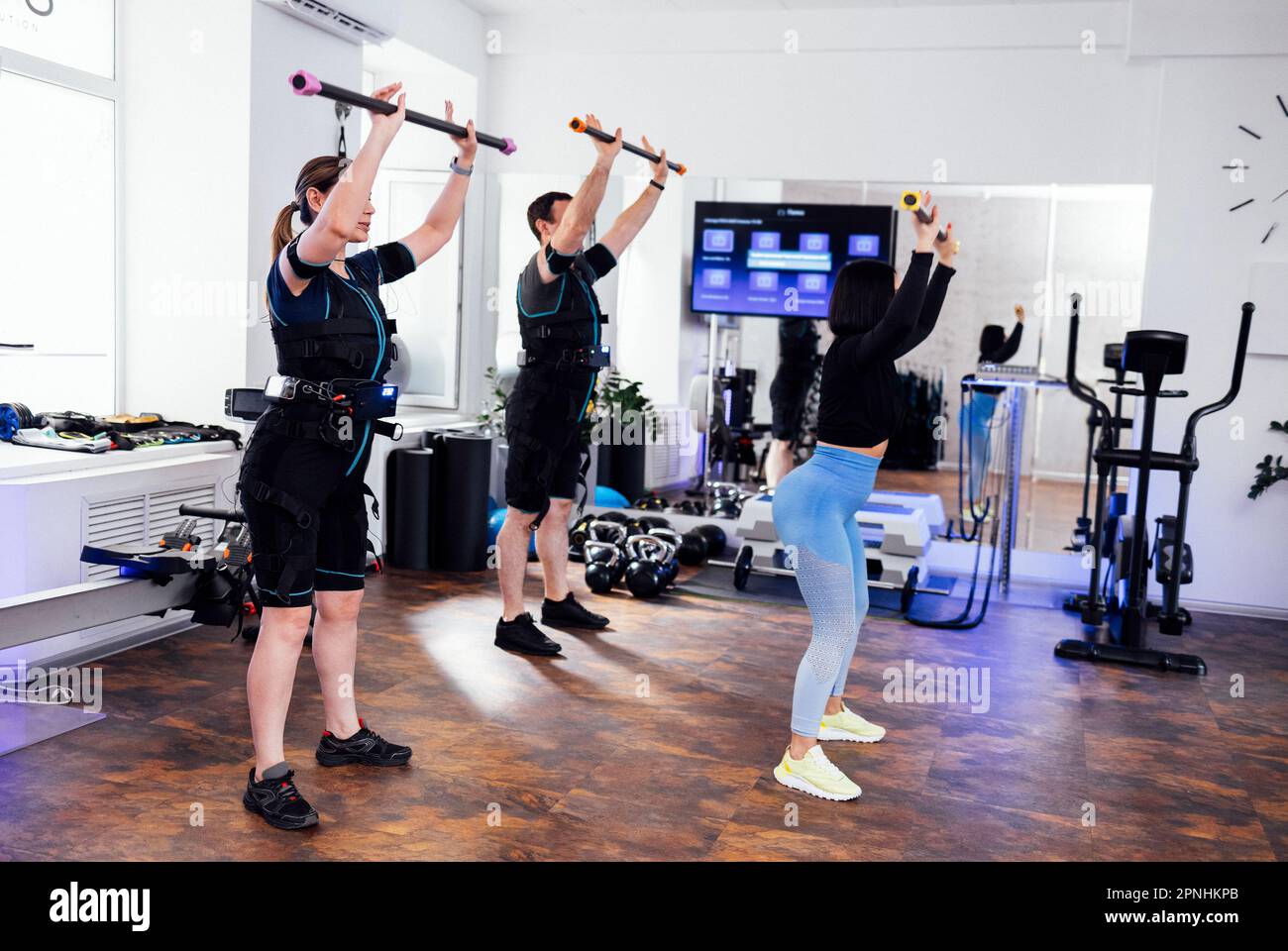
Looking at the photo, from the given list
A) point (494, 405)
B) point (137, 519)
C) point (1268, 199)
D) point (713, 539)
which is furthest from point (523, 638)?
point (1268, 199)

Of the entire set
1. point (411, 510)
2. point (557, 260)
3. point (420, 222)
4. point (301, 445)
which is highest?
point (420, 222)

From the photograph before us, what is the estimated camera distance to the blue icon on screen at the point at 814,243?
6.63m

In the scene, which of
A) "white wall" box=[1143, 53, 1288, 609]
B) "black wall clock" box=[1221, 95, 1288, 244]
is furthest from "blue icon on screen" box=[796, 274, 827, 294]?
"black wall clock" box=[1221, 95, 1288, 244]

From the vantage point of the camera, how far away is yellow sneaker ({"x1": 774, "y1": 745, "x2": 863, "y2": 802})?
3227 millimetres

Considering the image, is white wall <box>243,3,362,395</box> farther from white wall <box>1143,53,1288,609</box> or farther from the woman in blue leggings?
white wall <box>1143,53,1288,609</box>

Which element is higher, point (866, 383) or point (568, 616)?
point (866, 383)

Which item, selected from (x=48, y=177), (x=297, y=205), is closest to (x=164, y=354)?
(x=48, y=177)

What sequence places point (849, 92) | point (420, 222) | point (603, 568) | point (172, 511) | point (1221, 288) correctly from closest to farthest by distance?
point (172, 511)
point (603, 568)
point (1221, 288)
point (849, 92)
point (420, 222)

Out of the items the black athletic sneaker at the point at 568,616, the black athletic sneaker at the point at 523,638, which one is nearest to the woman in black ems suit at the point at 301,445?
the black athletic sneaker at the point at 523,638

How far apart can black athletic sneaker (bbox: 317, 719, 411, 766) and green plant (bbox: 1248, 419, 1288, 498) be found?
4575mm

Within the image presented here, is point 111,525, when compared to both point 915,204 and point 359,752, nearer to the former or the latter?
point 359,752

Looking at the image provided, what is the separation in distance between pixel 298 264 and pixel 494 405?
4365mm

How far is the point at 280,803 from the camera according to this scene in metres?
2.89

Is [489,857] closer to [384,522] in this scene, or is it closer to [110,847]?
[110,847]
